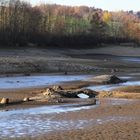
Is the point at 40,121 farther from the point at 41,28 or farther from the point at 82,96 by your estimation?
the point at 41,28

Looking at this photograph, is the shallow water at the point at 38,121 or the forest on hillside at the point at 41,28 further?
the forest on hillside at the point at 41,28

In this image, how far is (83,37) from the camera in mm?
100125

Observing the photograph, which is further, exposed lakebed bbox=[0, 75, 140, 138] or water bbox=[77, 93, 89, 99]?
water bbox=[77, 93, 89, 99]

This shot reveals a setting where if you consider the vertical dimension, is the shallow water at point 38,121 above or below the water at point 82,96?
above

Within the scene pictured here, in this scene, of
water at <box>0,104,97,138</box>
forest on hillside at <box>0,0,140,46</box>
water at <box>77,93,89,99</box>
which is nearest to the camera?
water at <box>0,104,97,138</box>

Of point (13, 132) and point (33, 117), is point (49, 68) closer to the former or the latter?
point (33, 117)

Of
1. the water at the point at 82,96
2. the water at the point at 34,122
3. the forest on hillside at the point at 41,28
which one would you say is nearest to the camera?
the water at the point at 34,122

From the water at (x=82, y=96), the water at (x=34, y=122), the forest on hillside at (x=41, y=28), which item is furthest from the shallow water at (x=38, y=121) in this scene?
the forest on hillside at (x=41, y=28)

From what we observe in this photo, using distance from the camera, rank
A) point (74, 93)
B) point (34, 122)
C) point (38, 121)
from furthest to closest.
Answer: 1. point (74, 93)
2. point (38, 121)
3. point (34, 122)

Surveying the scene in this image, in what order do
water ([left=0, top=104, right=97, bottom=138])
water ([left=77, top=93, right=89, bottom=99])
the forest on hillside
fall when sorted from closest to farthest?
water ([left=0, top=104, right=97, bottom=138]) < water ([left=77, top=93, right=89, bottom=99]) < the forest on hillside

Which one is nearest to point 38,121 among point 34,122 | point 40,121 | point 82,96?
point 40,121

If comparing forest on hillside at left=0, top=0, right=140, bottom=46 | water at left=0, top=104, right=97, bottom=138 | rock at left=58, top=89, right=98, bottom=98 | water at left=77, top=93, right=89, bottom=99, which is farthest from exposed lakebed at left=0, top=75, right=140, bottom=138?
forest on hillside at left=0, top=0, right=140, bottom=46

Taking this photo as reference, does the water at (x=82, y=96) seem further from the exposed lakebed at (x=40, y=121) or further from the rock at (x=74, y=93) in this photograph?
the exposed lakebed at (x=40, y=121)

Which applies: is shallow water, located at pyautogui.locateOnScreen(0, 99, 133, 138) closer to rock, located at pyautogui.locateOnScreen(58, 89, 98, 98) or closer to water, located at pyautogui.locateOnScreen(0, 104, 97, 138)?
water, located at pyautogui.locateOnScreen(0, 104, 97, 138)
